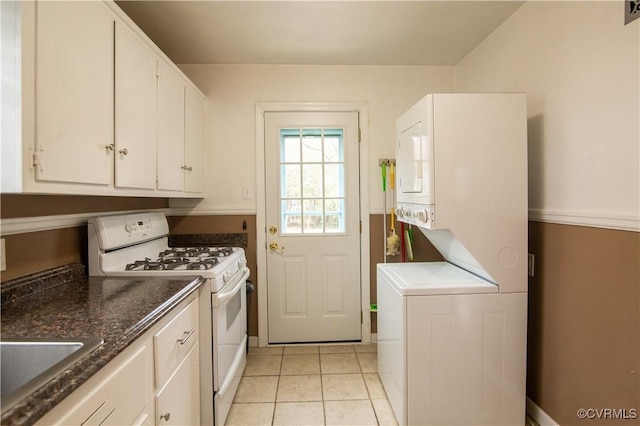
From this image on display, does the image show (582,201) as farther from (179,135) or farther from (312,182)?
(179,135)

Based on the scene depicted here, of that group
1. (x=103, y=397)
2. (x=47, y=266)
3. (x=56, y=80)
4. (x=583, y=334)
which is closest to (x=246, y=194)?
(x=47, y=266)

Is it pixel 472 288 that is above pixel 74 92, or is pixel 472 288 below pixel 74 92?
below

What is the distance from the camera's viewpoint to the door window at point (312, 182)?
9.23 feet

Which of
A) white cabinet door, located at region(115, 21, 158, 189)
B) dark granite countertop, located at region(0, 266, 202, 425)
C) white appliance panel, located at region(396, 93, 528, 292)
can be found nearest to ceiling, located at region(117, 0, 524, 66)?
white cabinet door, located at region(115, 21, 158, 189)

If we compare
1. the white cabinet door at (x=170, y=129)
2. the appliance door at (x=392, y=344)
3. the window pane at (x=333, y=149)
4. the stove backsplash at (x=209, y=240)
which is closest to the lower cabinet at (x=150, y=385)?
the white cabinet door at (x=170, y=129)

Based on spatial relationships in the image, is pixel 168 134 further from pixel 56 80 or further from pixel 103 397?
A: pixel 103 397

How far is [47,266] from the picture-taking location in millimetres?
1498

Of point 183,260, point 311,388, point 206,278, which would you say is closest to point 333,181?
point 183,260

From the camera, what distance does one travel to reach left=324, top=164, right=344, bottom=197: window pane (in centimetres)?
283

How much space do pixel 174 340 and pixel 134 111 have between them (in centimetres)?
109

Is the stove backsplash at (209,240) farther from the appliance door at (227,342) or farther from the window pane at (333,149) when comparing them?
the window pane at (333,149)

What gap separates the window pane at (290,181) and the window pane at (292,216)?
7cm

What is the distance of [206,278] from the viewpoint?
167cm

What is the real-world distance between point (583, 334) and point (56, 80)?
94.1 inches
